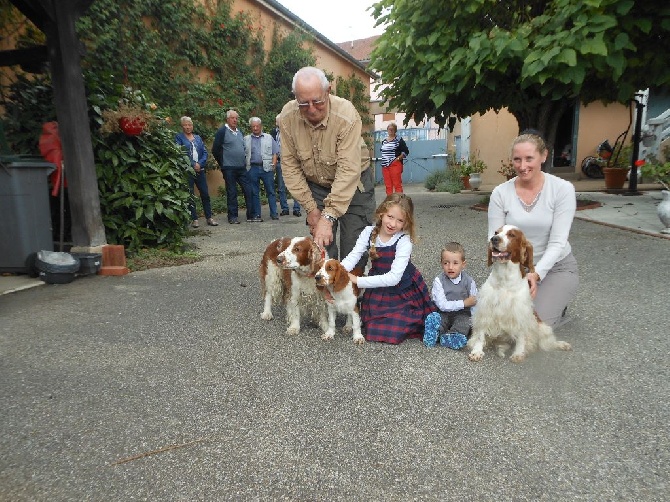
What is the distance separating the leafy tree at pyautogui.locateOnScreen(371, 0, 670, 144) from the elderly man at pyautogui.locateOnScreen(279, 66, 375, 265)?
3.89 meters

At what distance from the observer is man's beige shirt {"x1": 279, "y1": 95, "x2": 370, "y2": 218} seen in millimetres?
3648

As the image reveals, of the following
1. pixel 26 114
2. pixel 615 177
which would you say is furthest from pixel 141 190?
pixel 615 177

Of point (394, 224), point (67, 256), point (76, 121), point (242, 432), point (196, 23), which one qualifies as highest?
point (196, 23)

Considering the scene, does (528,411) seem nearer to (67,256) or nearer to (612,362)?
(612,362)

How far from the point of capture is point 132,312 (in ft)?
14.4

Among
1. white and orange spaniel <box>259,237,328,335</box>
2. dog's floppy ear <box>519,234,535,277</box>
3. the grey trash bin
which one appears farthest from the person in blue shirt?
dog's floppy ear <box>519,234,535,277</box>

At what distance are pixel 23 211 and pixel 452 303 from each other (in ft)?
15.4

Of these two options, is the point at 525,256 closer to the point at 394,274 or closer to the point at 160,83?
the point at 394,274

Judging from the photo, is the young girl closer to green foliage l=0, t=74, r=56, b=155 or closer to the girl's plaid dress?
the girl's plaid dress

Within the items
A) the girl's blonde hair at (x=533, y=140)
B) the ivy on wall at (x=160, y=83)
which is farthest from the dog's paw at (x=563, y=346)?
the ivy on wall at (x=160, y=83)

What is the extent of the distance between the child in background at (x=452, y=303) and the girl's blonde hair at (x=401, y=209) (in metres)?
0.31

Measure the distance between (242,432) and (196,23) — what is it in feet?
40.2

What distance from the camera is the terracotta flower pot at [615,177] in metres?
12.8

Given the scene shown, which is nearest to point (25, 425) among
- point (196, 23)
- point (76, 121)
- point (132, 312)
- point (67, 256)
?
point (132, 312)
